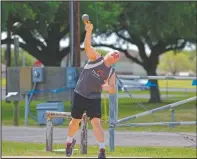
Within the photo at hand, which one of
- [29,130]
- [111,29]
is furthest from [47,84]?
[111,29]

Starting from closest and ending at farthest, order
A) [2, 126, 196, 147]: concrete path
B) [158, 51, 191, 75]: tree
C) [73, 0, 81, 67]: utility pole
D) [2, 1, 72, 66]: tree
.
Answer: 1. [2, 126, 196, 147]: concrete path
2. [73, 0, 81, 67]: utility pole
3. [2, 1, 72, 66]: tree
4. [158, 51, 191, 75]: tree

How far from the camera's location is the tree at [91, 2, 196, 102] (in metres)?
29.5

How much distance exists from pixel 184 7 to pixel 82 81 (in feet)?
72.3

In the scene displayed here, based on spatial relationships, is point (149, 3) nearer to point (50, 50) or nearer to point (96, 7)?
point (96, 7)

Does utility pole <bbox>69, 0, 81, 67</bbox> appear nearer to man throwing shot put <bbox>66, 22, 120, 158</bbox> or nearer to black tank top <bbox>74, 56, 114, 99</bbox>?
man throwing shot put <bbox>66, 22, 120, 158</bbox>

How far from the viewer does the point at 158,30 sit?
30828mm

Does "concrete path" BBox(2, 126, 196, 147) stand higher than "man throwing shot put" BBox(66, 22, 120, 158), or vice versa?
"man throwing shot put" BBox(66, 22, 120, 158)

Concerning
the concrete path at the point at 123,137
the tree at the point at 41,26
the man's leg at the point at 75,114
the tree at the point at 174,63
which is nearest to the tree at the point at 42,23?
the tree at the point at 41,26

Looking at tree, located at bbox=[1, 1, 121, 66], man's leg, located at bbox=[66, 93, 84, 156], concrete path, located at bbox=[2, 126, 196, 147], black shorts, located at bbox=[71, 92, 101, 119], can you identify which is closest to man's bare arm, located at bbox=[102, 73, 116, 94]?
black shorts, located at bbox=[71, 92, 101, 119]

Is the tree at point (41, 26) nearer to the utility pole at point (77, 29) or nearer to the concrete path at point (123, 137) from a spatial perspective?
the utility pole at point (77, 29)

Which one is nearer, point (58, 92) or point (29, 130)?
point (29, 130)

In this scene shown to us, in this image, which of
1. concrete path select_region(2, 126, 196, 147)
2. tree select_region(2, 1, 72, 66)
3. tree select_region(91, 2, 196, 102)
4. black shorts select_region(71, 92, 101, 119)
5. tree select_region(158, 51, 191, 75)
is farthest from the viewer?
tree select_region(158, 51, 191, 75)

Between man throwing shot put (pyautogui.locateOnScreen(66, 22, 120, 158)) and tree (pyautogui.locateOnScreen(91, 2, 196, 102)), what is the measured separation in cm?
2157

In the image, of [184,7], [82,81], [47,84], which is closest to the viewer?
[82,81]
